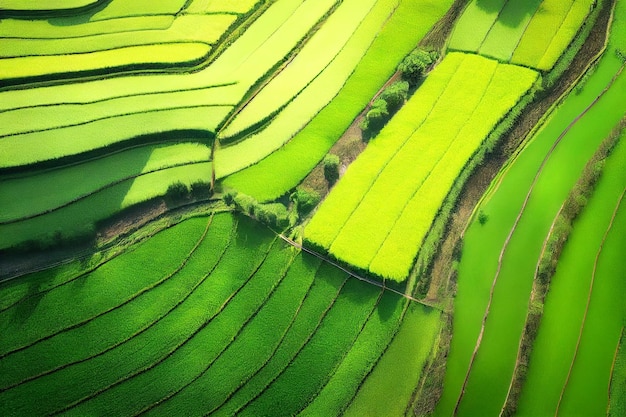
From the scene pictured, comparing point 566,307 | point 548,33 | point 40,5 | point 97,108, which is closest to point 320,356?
point 566,307

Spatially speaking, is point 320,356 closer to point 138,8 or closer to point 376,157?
point 376,157

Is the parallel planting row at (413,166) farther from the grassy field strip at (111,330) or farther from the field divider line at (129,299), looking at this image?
the grassy field strip at (111,330)

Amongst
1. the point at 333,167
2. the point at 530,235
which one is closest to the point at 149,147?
the point at 333,167

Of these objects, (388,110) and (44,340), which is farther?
(388,110)

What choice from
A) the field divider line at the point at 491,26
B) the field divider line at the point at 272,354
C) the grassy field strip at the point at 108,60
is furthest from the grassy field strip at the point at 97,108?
the field divider line at the point at 491,26

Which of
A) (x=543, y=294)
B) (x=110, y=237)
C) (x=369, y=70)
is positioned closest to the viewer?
(x=543, y=294)

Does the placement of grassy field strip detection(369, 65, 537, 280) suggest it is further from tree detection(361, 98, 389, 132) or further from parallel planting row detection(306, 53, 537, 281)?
tree detection(361, 98, 389, 132)

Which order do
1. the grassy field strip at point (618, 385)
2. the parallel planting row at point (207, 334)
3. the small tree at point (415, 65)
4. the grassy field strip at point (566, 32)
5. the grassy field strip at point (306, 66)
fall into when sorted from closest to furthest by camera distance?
the grassy field strip at point (618, 385) → the parallel planting row at point (207, 334) → the grassy field strip at point (306, 66) → the small tree at point (415, 65) → the grassy field strip at point (566, 32)

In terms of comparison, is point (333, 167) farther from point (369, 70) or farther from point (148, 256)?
point (148, 256)
